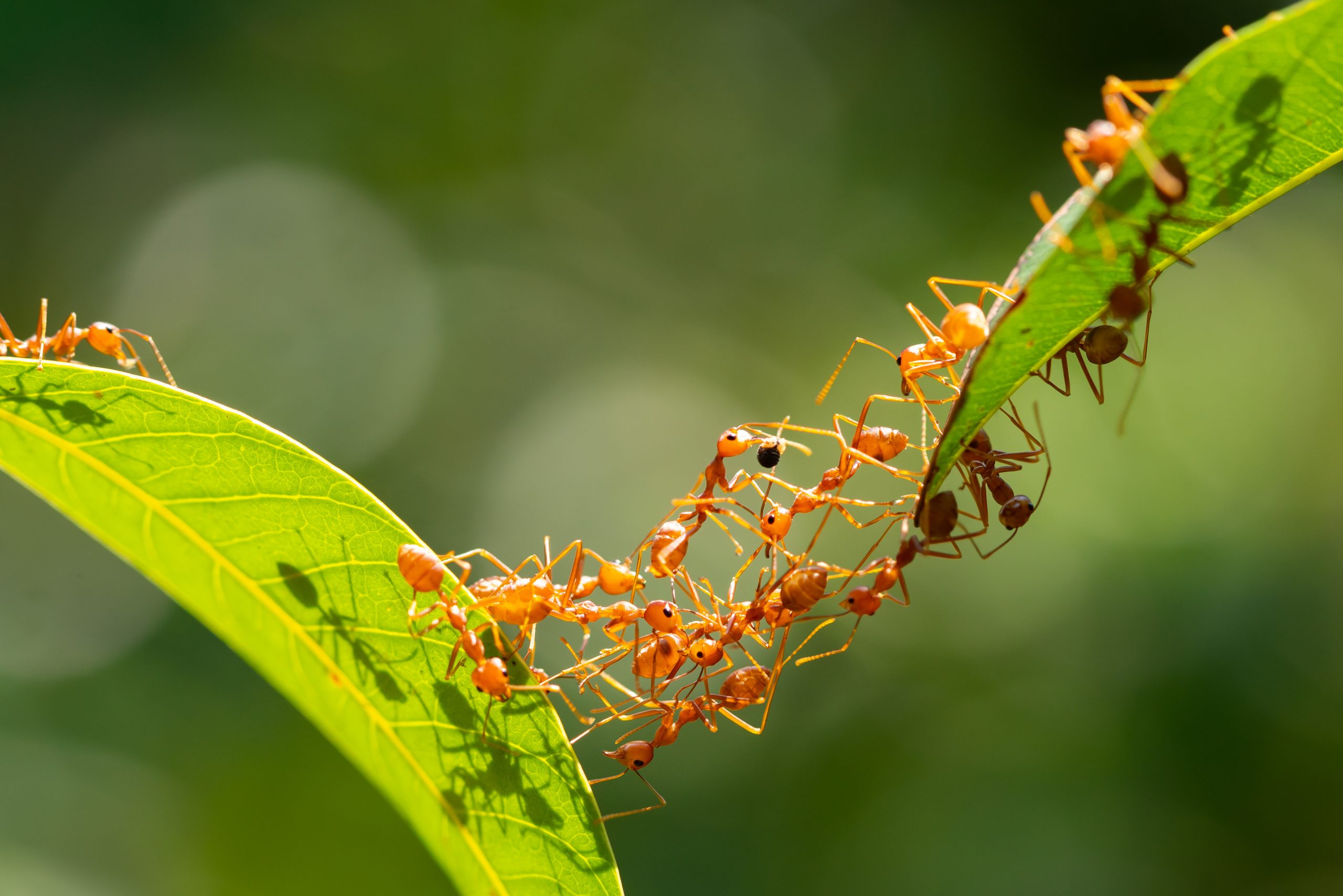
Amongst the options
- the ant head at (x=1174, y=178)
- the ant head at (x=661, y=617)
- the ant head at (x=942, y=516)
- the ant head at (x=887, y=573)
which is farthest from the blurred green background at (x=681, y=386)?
the ant head at (x=1174, y=178)

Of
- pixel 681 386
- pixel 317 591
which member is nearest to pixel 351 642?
pixel 317 591

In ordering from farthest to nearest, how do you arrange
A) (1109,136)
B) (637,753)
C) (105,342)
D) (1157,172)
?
1. (105,342)
2. (637,753)
3. (1109,136)
4. (1157,172)

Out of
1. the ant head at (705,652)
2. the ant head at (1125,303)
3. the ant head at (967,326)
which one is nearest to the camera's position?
the ant head at (1125,303)

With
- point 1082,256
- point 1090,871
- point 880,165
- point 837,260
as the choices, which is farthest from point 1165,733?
point 1082,256

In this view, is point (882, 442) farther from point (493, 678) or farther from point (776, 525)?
point (493, 678)

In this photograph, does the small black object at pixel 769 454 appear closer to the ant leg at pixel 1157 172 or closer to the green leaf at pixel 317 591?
the green leaf at pixel 317 591

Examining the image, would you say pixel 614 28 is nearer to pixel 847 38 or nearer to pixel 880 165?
pixel 847 38
